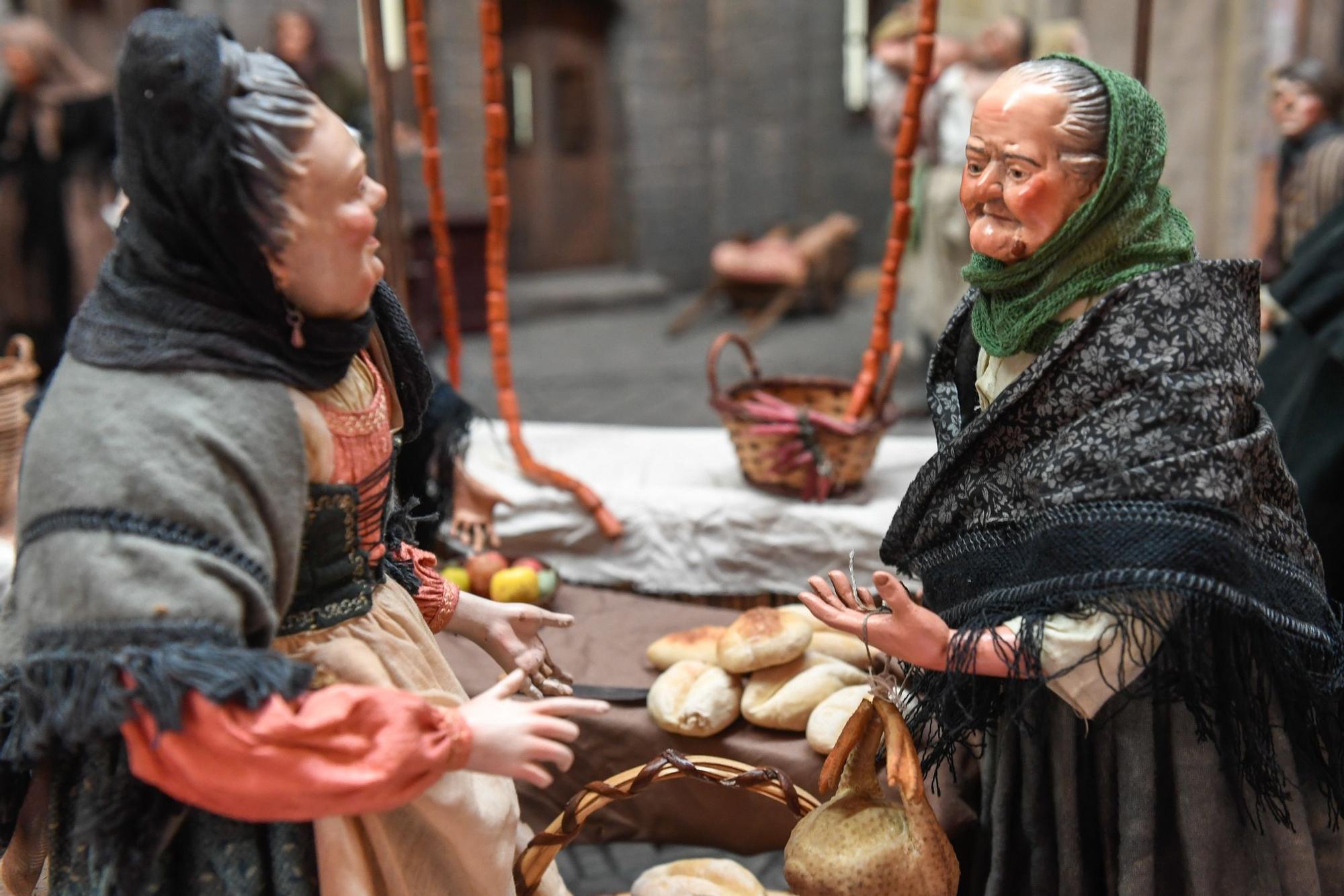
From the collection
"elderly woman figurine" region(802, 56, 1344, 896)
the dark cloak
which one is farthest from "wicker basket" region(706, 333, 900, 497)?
"elderly woman figurine" region(802, 56, 1344, 896)

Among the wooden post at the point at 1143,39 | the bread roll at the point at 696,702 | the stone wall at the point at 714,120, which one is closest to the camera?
the bread roll at the point at 696,702

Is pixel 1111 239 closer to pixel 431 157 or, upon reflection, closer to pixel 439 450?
pixel 439 450

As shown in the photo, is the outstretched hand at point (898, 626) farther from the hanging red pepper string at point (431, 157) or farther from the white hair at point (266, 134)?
the hanging red pepper string at point (431, 157)

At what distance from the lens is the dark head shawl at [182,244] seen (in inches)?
41.5

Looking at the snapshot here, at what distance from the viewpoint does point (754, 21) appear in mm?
7934

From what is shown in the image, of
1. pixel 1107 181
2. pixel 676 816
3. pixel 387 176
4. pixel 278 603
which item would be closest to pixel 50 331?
pixel 387 176

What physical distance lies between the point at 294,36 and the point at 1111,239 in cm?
524

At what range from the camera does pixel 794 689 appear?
1.93 m

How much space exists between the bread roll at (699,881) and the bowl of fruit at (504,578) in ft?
2.43

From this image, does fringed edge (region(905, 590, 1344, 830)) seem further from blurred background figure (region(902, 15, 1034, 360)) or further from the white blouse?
blurred background figure (region(902, 15, 1034, 360))

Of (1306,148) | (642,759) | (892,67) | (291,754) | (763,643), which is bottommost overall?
(642,759)

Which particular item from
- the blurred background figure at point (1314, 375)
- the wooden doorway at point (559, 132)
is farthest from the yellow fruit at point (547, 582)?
the wooden doorway at point (559, 132)

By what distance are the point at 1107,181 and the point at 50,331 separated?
192 inches

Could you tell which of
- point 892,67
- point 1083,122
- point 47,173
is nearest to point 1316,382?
point 1083,122
